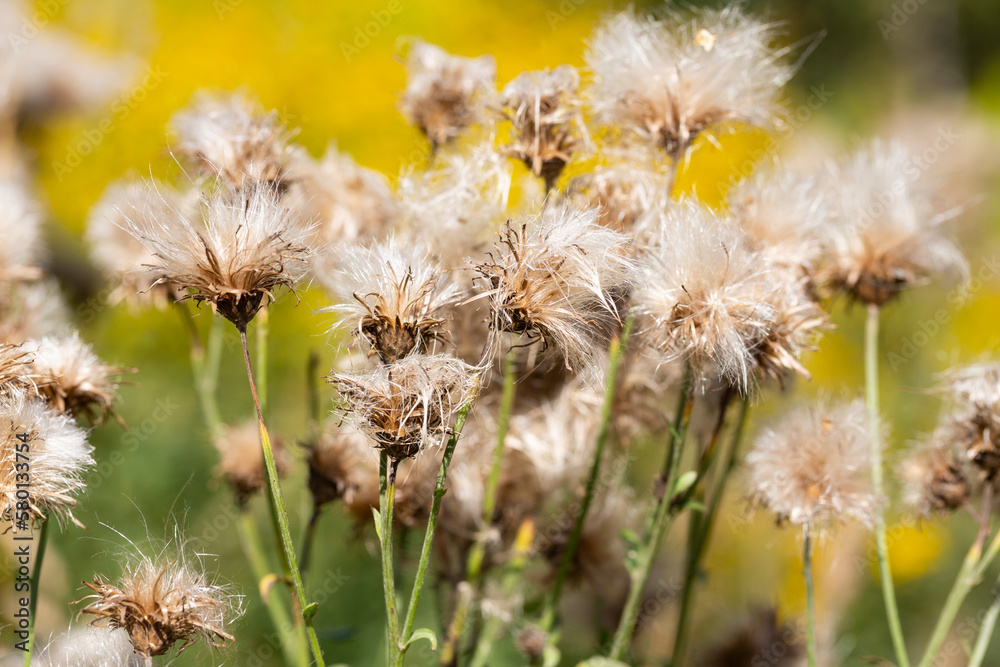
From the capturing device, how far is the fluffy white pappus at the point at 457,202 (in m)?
1.52

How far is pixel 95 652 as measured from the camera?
3.75 feet

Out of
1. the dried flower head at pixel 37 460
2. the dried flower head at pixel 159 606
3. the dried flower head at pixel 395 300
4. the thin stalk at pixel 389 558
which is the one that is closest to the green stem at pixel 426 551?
the thin stalk at pixel 389 558

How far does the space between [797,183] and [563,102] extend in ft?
1.63

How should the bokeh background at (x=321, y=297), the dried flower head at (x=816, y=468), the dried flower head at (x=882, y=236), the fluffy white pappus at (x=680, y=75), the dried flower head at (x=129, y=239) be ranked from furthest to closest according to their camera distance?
the bokeh background at (x=321, y=297) < the dried flower head at (x=882, y=236) < the fluffy white pappus at (x=680, y=75) < the dried flower head at (x=816, y=468) < the dried flower head at (x=129, y=239)

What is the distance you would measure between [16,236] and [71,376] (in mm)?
501

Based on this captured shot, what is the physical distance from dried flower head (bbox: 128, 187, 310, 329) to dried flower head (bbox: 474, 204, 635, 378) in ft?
0.94

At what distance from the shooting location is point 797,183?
1.56 metres

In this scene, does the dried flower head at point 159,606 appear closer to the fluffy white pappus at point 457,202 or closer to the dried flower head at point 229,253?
the dried flower head at point 229,253

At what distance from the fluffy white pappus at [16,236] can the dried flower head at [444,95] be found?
32.2 inches

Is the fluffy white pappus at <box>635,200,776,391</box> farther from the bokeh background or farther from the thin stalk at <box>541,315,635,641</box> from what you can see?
the bokeh background

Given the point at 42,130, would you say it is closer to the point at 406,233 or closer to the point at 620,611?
the point at 406,233

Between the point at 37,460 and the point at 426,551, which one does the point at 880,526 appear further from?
the point at 37,460

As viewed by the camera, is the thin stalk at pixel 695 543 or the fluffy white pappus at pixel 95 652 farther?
the thin stalk at pixel 695 543

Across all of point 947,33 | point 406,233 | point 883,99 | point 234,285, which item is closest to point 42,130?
point 406,233
